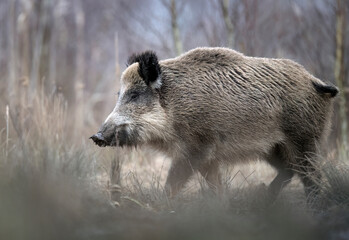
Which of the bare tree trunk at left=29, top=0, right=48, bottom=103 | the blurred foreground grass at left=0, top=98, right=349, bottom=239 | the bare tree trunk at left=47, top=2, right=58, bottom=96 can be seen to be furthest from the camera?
the bare tree trunk at left=29, top=0, right=48, bottom=103

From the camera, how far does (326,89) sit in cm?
526

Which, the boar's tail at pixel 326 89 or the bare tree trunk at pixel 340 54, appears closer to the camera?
the boar's tail at pixel 326 89

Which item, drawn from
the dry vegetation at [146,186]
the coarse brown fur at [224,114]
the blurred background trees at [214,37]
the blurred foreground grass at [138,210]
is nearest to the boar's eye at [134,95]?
the coarse brown fur at [224,114]

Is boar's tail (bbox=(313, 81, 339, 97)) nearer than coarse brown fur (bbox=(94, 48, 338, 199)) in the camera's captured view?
No

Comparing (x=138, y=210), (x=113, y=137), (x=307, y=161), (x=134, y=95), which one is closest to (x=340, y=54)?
(x=307, y=161)

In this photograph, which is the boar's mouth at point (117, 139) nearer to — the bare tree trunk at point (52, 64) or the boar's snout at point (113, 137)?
the boar's snout at point (113, 137)

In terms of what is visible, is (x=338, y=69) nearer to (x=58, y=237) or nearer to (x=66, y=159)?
(x=66, y=159)

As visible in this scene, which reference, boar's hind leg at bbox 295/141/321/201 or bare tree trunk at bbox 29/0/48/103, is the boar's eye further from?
bare tree trunk at bbox 29/0/48/103

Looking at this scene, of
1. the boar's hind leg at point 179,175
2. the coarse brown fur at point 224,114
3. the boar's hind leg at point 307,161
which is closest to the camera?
the boar's hind leg at point 179,175

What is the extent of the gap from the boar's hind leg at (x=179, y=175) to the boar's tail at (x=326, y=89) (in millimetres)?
1750

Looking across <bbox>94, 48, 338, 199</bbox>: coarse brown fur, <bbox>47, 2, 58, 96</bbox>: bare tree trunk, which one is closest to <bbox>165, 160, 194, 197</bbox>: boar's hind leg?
<bbox>94, 48, 338, 199</bbox>: coarse brown fur

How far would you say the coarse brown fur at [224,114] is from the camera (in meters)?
4.89

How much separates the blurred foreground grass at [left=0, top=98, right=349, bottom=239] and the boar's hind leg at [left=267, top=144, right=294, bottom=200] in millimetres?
292

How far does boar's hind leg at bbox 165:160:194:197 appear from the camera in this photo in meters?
4.76
